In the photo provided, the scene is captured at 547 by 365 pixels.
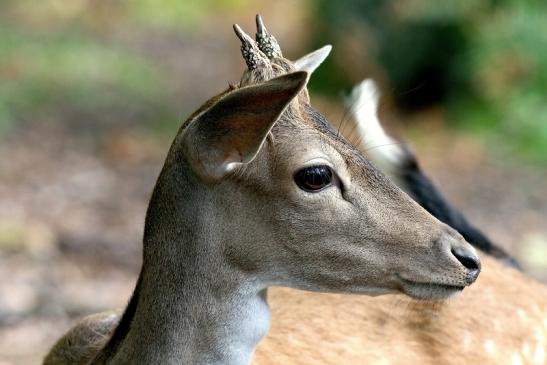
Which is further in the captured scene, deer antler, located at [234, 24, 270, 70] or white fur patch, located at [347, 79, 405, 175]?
white fur patch, located at [347, 79, 405, 175]

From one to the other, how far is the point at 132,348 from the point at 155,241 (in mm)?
377

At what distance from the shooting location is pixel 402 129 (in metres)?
11.0

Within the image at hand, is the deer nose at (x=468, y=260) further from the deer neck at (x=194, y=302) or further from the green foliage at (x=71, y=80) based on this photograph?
the green foliage at (x=71, y=80)

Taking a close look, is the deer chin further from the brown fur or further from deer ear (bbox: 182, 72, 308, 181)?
the brown fur

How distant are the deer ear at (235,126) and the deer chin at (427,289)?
0.66 meters

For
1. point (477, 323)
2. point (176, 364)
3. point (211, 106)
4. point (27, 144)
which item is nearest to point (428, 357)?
point (477, 323)

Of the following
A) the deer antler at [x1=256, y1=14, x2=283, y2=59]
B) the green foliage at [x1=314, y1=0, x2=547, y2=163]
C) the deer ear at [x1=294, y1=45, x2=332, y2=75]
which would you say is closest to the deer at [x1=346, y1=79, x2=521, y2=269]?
the deer ear at [x1=294, y1=45, x2=332, y2=75]

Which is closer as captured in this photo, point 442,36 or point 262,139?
point 262,139

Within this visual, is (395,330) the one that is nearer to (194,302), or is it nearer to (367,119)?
(367,119)

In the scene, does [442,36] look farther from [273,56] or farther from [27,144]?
A: [273,56]

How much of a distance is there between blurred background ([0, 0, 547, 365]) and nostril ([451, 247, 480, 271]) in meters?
3.74

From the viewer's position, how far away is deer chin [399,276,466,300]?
10.9 ft

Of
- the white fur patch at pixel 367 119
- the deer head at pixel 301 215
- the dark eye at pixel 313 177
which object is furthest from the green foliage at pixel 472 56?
the dark eye at pixel 313 177

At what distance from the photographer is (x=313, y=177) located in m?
3.21
